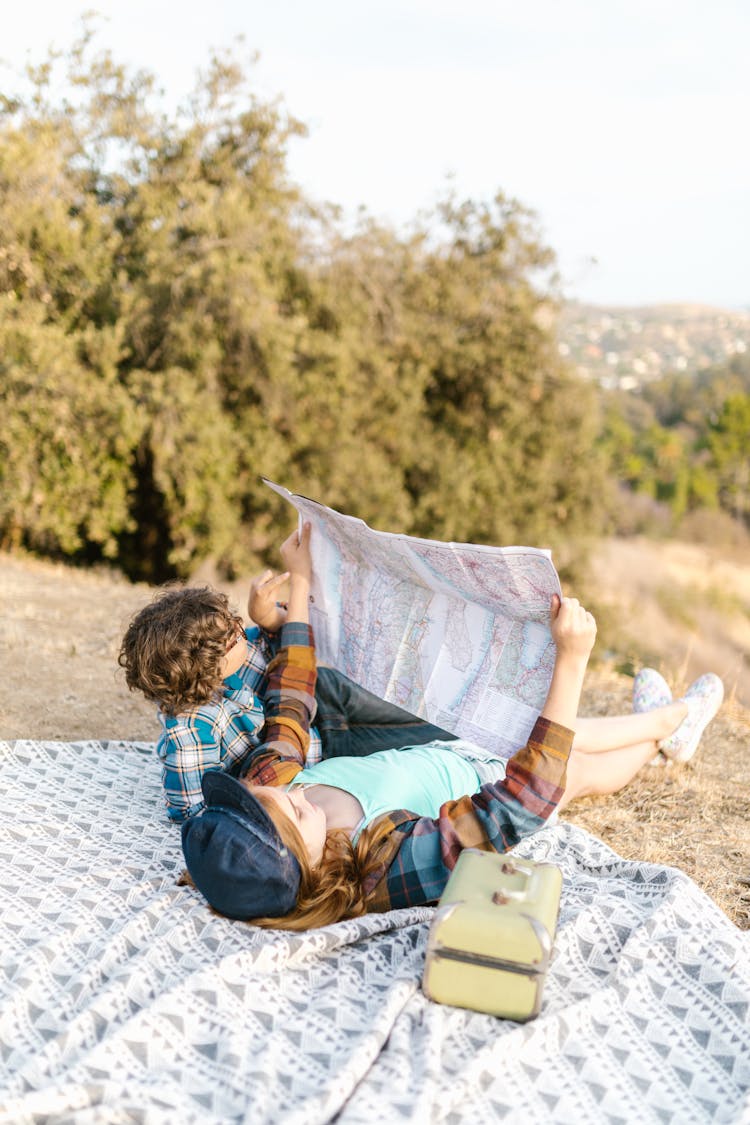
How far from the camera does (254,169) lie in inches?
534

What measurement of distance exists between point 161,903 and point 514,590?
4.84 feet

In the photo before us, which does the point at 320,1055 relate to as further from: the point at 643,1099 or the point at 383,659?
the point at 383,659

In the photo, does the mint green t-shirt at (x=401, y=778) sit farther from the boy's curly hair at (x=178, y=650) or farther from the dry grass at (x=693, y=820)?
the dry grass at (x=693, y=820)

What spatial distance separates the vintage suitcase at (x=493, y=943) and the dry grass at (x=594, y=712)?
1293mm

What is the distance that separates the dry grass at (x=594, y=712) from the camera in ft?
13.0

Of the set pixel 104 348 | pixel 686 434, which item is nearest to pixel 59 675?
pixel 104 348

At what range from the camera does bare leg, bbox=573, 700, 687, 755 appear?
405 centimetres

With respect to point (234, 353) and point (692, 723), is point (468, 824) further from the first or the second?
point (234, 353)

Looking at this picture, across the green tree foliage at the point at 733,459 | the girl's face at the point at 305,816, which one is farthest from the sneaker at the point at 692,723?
the green tree foliage at the point at 733,459

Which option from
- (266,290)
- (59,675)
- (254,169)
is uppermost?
(254,169)

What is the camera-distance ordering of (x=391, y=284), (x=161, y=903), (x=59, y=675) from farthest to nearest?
(x=391, y=284)
(x=59, y=675)
(x=161, y=903)

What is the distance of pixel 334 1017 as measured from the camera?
2.51m

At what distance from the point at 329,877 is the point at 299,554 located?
4.74 feet

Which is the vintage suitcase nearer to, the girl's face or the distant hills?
the girl's face
